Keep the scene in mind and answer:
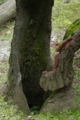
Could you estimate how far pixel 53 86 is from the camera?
221 inches

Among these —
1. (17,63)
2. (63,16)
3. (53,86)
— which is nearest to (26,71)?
(17,63)

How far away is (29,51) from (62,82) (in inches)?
44.5

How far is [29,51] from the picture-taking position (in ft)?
20.5

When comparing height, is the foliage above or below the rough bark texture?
below

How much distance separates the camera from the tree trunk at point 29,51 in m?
5.67

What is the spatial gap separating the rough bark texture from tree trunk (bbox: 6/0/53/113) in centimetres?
52

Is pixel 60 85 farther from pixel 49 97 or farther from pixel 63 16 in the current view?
pixel 63 16

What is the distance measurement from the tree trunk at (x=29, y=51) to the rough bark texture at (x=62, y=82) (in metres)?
0.52

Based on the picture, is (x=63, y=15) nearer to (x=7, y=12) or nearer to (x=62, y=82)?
(x=7, y=12)

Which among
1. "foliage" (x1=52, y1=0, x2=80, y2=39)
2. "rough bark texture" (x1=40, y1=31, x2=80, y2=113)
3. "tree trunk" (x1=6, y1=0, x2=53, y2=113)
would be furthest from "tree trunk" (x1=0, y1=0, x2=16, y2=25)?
"rough bark texture" (x1=40, y1=31, x2=80, y2=113)

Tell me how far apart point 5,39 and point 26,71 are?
3.95 meters

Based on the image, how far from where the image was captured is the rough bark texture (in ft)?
17.4

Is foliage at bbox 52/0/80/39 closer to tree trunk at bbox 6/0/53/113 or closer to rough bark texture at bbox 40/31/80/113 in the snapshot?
tree trunk at bbox 6/0/53/113

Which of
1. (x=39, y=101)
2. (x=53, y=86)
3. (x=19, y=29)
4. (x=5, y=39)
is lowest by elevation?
(x=5, y=39)
